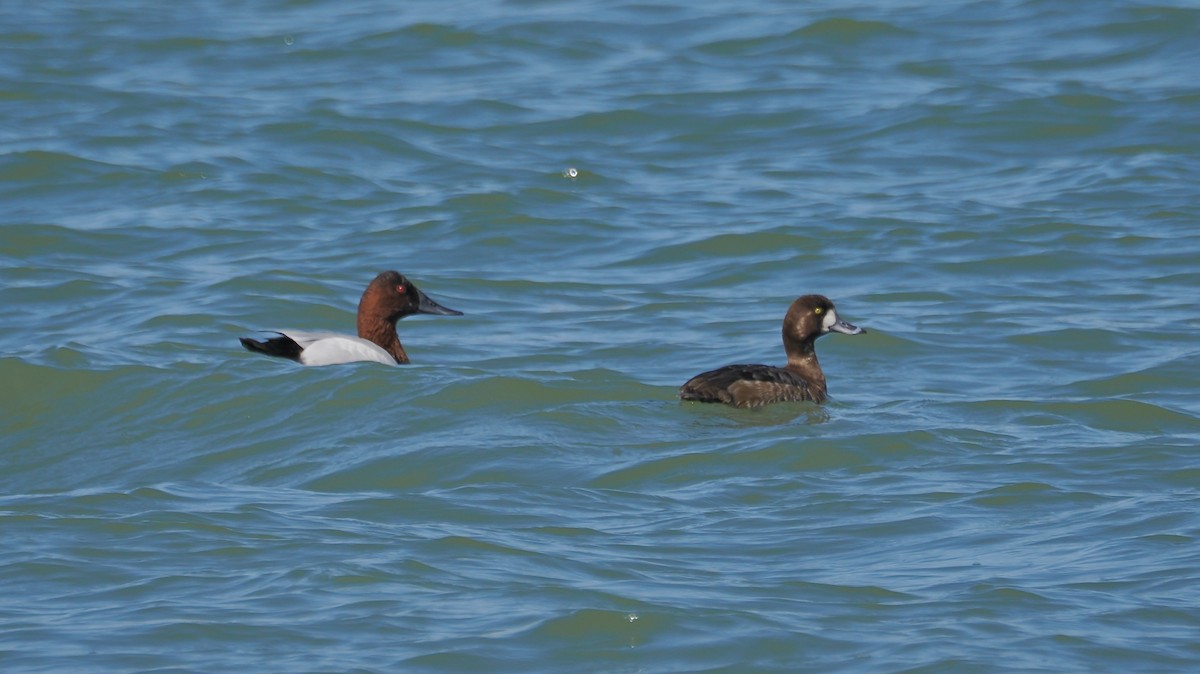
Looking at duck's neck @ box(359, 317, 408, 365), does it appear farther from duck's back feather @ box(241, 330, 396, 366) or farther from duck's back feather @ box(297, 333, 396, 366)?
duck's back feather @ box(241, 330, 396, 366)

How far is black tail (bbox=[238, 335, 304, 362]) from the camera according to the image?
1111 centimetres

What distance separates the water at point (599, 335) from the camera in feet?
22.1

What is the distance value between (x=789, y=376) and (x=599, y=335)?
2.04 meters

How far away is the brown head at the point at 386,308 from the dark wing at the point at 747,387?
85.7 inches

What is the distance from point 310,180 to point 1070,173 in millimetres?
6746

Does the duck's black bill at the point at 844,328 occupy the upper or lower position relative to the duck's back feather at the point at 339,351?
lower

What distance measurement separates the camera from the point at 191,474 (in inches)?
357

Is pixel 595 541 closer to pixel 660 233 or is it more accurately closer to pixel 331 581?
pixel 331 581

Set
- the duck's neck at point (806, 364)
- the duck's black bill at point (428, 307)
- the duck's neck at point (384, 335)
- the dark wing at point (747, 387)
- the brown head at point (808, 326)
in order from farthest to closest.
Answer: the duck's black bill at point (428, 307), the duck's neck at point (384, 335), the brown head at point (808, 326), the duck's neck at point (806, 364), the dark wing at point (747, 387)

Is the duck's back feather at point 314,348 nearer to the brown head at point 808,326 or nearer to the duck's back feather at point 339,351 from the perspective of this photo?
the duck's back feather at point 339,351

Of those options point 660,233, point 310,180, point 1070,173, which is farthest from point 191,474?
point 1070,173

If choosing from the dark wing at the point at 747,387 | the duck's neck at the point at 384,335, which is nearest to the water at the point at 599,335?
the dark wing at the point at 747,387

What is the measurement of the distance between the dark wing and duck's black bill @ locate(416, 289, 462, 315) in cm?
212

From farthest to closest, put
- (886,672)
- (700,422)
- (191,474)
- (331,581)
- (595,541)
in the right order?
(700,422) < (191,474) < (595,541) < (331,581) < (886,672)
